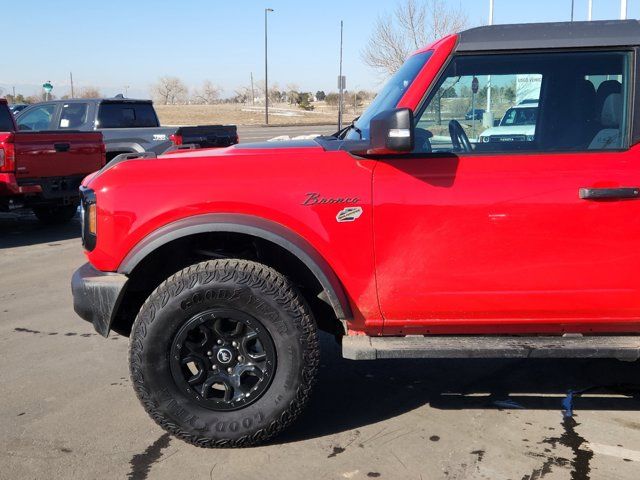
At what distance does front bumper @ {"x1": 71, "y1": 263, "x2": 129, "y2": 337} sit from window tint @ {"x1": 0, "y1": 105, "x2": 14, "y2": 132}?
762cm

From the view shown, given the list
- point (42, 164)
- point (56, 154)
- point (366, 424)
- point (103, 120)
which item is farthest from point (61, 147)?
point (366, 424)

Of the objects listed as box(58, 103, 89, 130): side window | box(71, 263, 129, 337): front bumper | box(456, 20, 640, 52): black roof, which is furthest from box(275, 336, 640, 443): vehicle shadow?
box(58, 103, 89, 130): side window

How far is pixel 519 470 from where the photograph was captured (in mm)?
3275

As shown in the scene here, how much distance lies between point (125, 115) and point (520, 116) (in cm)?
1047

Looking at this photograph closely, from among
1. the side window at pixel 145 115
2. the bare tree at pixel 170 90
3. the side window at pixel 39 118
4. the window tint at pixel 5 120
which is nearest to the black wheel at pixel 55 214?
the window tint at pixel 5 120

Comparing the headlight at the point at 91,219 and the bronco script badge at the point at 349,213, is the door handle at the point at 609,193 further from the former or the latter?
the headlight at the point at 91,219

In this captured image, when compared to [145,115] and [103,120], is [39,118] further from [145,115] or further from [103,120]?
[145,115]

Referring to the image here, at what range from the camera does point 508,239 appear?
131 inches

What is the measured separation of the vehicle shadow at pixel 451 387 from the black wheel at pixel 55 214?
7.27 meters

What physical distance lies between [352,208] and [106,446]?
1.79 meters

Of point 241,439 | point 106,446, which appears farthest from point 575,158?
point 106,446

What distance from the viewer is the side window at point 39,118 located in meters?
12.7

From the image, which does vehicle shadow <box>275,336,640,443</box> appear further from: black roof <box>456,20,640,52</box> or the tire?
black roof <box>456,20,640,52</box>

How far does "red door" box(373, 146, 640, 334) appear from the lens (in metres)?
3.31
